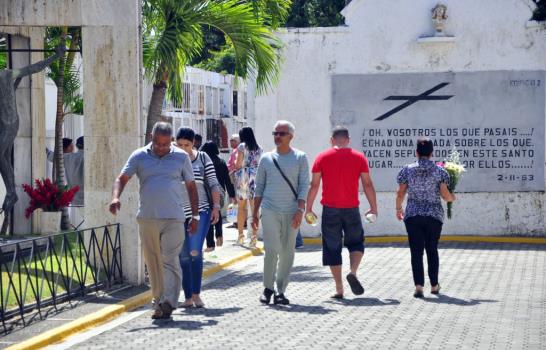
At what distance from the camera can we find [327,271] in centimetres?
1684

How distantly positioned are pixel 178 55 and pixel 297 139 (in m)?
4.72

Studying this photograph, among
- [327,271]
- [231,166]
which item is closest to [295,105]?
[231,166]

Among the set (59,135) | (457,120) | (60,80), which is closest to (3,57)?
(60,80)

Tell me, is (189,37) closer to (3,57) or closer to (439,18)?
(3,57)

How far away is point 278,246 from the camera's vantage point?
43.5ft

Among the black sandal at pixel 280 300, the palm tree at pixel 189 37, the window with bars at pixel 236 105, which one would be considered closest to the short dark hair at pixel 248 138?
the palm tree at pixel 189 37

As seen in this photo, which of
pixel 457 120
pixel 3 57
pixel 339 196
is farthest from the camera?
pixel 457 120

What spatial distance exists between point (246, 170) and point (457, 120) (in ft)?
14.1

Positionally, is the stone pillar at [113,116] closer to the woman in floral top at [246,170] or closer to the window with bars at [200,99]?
the woman in floral top at [246,170]

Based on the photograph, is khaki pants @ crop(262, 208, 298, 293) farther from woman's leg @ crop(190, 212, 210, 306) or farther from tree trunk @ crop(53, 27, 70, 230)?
tree trunk @ crop(53, 27, 70, 230)

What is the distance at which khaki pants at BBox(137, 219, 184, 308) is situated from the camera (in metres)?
11.9

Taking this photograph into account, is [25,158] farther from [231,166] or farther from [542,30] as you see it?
[542,30]

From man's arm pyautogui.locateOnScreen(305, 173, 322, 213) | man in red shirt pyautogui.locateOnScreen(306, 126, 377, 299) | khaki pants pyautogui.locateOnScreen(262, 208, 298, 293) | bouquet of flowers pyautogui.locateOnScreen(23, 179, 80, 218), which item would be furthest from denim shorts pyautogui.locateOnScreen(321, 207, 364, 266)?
bouquet of flowers pyautogui.locateOnScreen(23, 179, 80, 218)

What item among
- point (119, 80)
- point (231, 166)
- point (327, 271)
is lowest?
point (327, 271)
